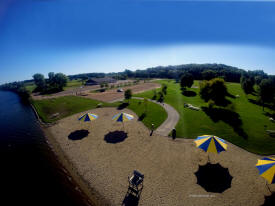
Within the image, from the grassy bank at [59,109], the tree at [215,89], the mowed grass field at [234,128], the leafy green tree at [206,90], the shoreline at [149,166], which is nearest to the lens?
the shoreline at [149,166]

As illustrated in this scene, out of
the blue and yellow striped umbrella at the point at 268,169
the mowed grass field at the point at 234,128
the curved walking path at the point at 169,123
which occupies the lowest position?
the mowed grass field at the point at 234,128

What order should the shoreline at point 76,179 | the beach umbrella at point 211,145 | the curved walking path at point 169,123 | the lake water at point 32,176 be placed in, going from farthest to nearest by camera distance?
1. the curved walking path at point 169,123
2. the beach umbrella at point 211,145
3. the lake water at point 32,176
4. the shoreline at point 76,179

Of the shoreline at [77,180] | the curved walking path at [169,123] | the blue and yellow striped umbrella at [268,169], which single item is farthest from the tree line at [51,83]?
the blue and yellow striped umbrella at [268,169]

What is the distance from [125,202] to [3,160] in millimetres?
17286

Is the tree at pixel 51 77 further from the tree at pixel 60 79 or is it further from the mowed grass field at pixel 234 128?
the mowed grass field at pixel 234 128

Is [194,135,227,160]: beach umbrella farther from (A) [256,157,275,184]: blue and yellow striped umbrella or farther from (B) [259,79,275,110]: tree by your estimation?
(B) [259,79,275,110]: tree

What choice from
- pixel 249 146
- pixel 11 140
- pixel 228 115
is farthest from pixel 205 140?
pixel 11 140

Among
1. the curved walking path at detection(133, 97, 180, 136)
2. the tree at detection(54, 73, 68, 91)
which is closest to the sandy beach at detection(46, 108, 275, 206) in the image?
the curved walking path at detection(133, 97, 180, 136)

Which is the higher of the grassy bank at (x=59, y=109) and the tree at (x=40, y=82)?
the tree at (x=40, y=82)

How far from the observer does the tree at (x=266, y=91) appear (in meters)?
A: 27.2

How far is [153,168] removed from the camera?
1196 centimetres

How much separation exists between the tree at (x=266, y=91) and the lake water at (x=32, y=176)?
137 feet

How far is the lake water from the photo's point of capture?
9844mm

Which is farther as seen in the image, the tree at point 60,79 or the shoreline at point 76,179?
the tree at point 60,79
